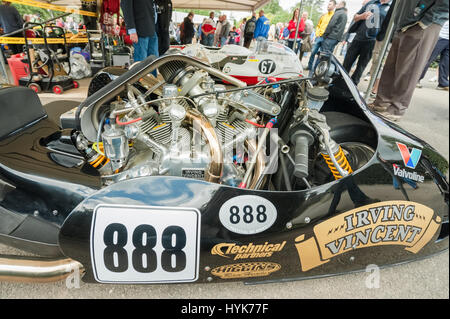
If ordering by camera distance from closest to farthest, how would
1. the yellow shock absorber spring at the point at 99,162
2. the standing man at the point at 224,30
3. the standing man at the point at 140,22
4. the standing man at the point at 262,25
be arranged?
the yellow shock absorber spring at the point at 99,162
the standing man at the point at 140,22
the standing man at the point at 262,25
the standing man at the point at 224,30

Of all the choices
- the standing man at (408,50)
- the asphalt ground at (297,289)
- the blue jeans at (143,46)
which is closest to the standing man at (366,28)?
the standing man at (408,50)

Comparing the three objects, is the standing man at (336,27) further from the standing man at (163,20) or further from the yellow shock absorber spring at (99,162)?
the yellow shock absorber spring at (99,162)

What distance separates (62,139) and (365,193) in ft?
6.47

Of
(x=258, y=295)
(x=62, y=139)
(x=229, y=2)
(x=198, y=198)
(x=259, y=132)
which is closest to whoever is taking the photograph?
(x=198, y=198)

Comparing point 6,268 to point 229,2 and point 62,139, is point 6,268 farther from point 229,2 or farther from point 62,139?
point 229,2

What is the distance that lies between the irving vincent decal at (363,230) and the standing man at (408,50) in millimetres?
2366

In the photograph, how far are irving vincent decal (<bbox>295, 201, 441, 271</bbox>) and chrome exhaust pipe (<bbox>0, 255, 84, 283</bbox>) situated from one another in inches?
45.2

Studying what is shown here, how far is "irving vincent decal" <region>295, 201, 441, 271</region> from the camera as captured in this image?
1.22 m

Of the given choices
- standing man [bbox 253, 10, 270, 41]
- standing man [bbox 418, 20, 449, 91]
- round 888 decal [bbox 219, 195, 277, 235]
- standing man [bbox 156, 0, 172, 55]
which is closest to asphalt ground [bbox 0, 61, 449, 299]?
round 888 decal [bbox 219, 195, 277, 235]

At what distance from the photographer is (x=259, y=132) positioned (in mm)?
1596

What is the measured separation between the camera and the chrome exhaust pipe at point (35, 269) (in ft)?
3.98

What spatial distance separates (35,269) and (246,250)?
1.04 m

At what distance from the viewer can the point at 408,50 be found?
3217 millimetres
